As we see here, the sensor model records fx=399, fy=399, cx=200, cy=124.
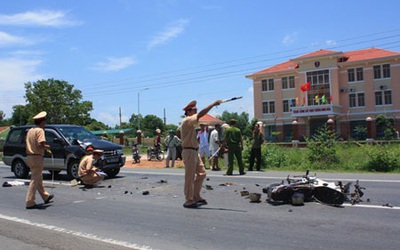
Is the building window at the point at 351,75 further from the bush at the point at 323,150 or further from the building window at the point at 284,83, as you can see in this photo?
the bush at the point at 323,150

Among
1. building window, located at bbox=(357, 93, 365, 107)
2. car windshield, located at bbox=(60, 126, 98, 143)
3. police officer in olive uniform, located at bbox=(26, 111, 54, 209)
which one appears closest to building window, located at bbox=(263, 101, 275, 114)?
building window, located at bbox=(357, 93, 365, 107)

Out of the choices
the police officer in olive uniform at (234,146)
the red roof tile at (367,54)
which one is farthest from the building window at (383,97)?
the police officer in olive uniform at (234,146)

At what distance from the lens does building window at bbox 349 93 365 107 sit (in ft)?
167

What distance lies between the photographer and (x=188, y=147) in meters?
7.99

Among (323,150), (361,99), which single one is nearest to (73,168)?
(323,150)

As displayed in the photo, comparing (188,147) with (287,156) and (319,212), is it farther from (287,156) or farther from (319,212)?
(287,156)

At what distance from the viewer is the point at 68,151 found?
1317cm

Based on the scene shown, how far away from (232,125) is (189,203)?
648 centimetres

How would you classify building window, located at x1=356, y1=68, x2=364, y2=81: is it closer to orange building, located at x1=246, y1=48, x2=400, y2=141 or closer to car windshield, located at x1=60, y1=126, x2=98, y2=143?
orange building, located at x1=246, y1=48, x2=400, y2=141

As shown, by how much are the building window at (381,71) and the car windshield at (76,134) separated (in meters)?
44.6

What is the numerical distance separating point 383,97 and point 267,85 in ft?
51.7

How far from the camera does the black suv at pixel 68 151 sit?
13.2 m

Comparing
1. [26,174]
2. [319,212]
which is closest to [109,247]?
[319,212]

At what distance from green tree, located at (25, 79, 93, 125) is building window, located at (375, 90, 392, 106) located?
38172 millimetres
